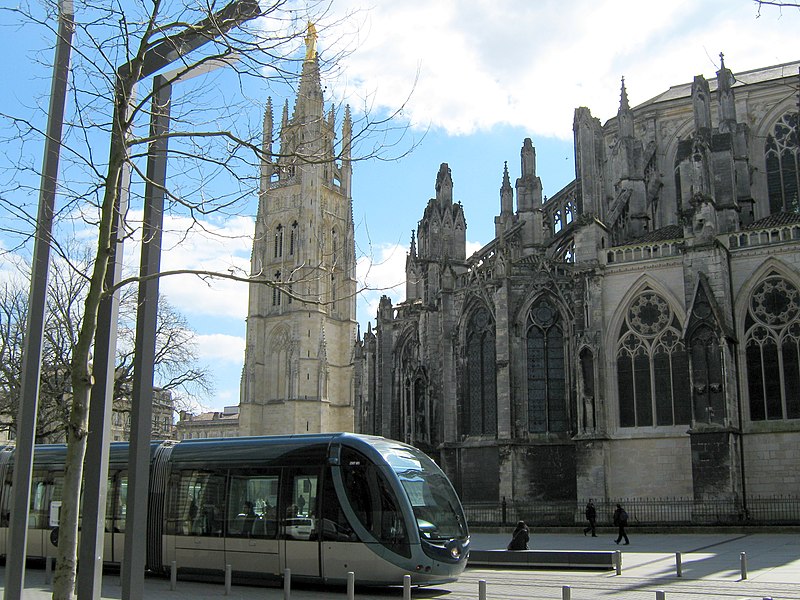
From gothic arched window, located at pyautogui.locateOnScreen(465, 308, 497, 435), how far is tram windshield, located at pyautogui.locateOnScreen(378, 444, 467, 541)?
57.2ft

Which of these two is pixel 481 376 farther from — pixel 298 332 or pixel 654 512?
pixel 298 332

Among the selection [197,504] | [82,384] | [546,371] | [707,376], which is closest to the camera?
[82,384]

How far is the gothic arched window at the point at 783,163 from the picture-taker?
104 ft

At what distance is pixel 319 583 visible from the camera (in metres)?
13.4

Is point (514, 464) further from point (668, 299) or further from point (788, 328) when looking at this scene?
point (788, 328)

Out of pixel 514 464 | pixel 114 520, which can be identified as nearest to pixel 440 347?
pixel 514 464

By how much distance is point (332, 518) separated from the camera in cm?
1304

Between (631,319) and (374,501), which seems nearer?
(374,501)

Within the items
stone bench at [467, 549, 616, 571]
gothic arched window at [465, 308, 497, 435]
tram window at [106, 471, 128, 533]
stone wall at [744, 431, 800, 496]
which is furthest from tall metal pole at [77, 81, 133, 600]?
gothic arched window at [465, 308, 497, 435]

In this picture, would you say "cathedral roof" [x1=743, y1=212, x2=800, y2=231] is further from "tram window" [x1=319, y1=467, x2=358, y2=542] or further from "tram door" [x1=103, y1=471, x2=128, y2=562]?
"tram door" [x1=103, y1=471, x2=128, y2=562]

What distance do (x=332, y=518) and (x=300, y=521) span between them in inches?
24.6

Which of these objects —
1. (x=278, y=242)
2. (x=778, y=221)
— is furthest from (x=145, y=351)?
(x=278, y=242)

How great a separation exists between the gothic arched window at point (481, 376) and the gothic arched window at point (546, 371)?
1.51 m

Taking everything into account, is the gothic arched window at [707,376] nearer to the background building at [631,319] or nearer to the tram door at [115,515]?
the background building at [631,319]
